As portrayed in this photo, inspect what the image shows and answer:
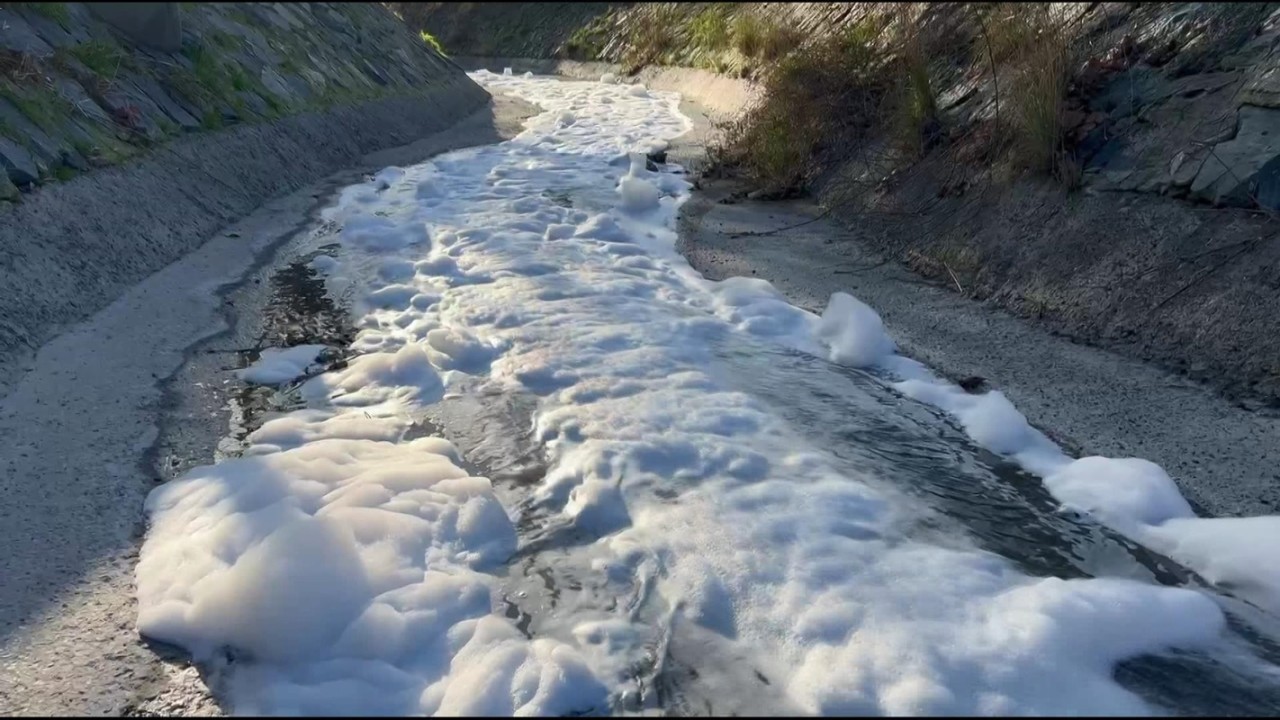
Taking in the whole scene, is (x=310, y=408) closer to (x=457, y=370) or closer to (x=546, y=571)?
(x=457, y=370)

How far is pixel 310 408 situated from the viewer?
4.46m

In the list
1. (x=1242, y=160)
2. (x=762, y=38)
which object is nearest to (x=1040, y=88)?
(x=1242, y=160)

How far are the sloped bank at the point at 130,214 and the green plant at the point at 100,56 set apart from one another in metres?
0.77

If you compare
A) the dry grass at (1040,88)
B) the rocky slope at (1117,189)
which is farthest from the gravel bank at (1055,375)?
the dry grass at (1040,88)

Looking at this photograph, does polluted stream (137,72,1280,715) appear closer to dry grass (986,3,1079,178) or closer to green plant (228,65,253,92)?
dry grass (986,3,1079,178)

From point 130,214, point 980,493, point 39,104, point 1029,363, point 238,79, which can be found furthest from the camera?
point 238,79

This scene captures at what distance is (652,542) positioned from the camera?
3.45 metres

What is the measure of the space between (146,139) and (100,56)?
1019 mm

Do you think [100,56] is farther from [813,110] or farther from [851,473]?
[851,473]

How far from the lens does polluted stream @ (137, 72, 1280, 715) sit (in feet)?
9.05

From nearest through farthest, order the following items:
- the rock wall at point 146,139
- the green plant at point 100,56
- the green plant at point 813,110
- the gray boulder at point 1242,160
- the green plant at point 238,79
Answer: the gray boulder at point 1242,160
the rock wall at point 146,139
the green plant at point 100,56
the green plant at point 813,110
the green plant at point 238,79

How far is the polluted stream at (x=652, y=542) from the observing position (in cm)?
276

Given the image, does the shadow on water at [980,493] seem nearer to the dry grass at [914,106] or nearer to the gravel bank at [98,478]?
the gravel bank at [98,478]

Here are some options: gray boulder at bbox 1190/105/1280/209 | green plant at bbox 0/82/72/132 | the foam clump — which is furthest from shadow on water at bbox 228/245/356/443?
gray boulder at bbox 1190/105/1280/209
